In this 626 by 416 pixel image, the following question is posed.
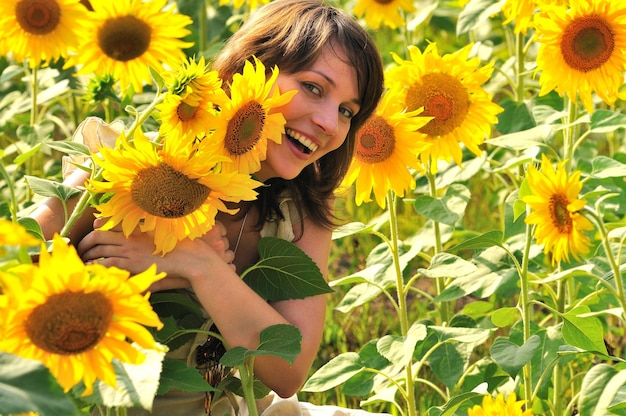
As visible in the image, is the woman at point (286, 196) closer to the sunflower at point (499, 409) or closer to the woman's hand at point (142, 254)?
the woman's hand at point (142, 254)

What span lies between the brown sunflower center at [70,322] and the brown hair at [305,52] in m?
0.71

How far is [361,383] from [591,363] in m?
0.66

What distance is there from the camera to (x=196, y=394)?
61.4 inches

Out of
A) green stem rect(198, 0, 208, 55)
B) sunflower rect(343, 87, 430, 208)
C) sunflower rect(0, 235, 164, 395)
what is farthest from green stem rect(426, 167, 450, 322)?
sunflower rect(0, 235, 164, 395)

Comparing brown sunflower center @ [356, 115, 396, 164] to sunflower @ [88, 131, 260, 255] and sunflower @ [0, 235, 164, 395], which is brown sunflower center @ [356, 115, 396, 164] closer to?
sunflower @ [88, 131, 260, 255]

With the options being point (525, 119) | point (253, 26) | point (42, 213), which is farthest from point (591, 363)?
point (42, 213)

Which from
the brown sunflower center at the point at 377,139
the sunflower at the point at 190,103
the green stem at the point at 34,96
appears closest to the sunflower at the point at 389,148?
the brown sunflower center at the point at 377,139

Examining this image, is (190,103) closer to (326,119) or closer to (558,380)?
(326,119)

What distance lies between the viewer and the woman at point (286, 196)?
1320 millimetres

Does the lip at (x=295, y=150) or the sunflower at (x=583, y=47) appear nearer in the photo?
the lip at (x=295, y=150)

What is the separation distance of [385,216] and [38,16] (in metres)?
0.69

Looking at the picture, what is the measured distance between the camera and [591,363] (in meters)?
2.16

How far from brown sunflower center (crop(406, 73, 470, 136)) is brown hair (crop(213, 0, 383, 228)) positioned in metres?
0.09

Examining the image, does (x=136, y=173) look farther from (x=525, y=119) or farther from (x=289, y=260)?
(x=525, y=119)
